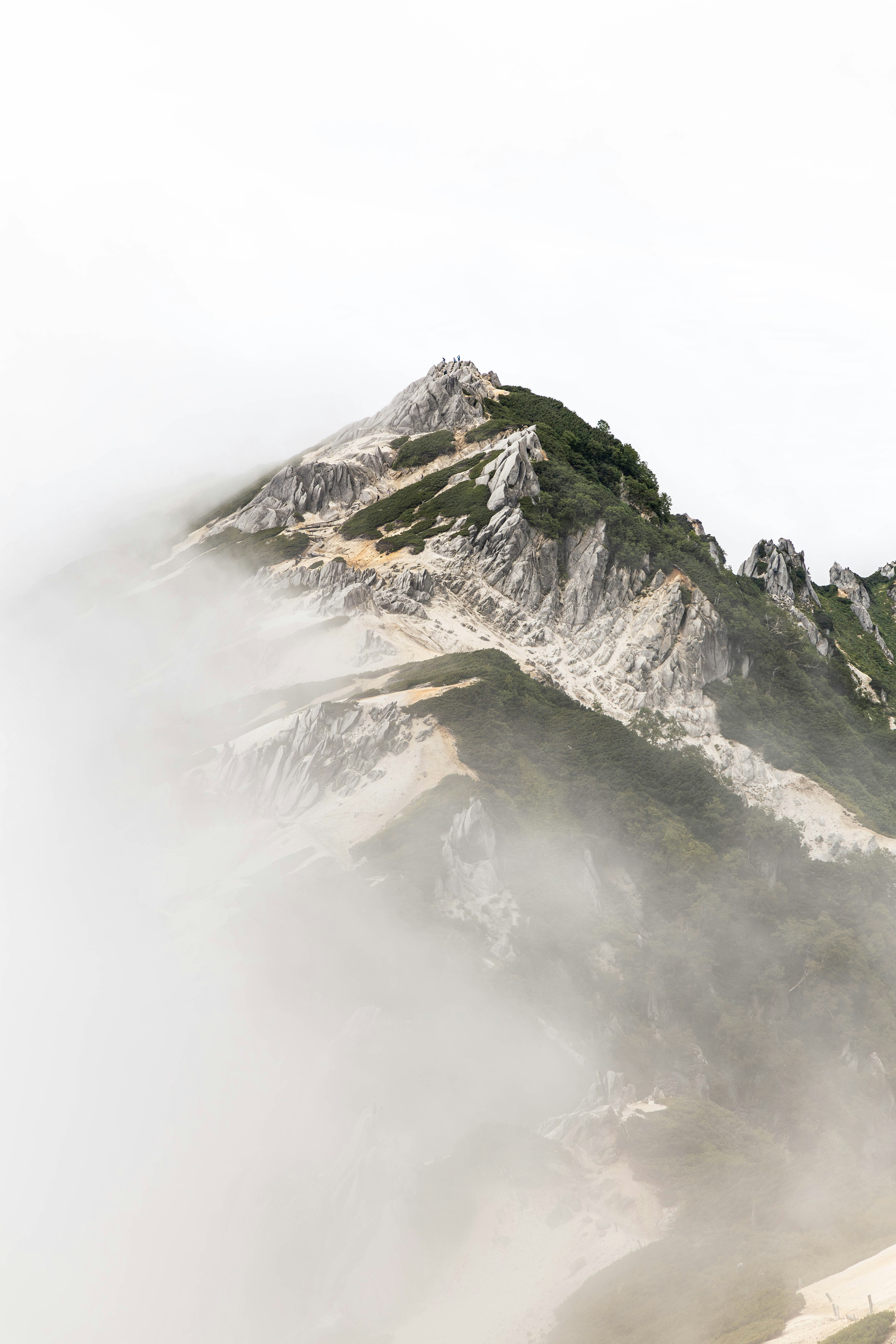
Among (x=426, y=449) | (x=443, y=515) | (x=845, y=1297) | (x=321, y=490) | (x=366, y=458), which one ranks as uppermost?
(x=366, y=458)

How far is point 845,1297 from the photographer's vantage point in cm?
3262

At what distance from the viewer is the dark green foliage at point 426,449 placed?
4688 inches

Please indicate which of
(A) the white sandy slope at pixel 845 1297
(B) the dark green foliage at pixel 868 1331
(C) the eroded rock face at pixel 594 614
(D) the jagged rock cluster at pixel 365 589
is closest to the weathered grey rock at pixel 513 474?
(C) the eroded rock face at pixel 594 614

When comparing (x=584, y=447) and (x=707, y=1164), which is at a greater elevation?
(x=584, y=447)

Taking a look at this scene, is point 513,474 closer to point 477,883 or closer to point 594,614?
point 594,614

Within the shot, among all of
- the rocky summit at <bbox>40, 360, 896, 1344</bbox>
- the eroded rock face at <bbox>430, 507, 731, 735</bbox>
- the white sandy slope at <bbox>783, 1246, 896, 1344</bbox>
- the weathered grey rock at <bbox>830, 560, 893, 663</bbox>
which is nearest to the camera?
the white sandy slope at <bbox>783, 1246, 896, 1344</bbox>

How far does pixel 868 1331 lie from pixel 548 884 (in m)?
36.6

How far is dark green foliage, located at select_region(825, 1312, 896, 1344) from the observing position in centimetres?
2589

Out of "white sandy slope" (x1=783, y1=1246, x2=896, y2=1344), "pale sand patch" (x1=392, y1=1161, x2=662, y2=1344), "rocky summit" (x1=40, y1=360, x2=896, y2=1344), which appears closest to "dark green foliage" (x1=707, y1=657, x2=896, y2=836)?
"rocky summit" (x1=40, y1=360, x2=896, y2=1344)

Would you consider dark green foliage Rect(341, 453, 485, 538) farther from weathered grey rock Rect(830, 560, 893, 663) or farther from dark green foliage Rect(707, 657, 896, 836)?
weathered grey rock Rect(830, 560, 893, 663)

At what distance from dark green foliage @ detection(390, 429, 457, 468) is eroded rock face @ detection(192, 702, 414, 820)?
57598 millimetres

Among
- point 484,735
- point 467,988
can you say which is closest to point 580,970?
point 467,988

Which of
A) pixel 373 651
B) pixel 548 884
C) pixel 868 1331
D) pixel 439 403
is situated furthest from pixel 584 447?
pixel 868 1331

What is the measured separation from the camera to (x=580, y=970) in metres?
57.9
